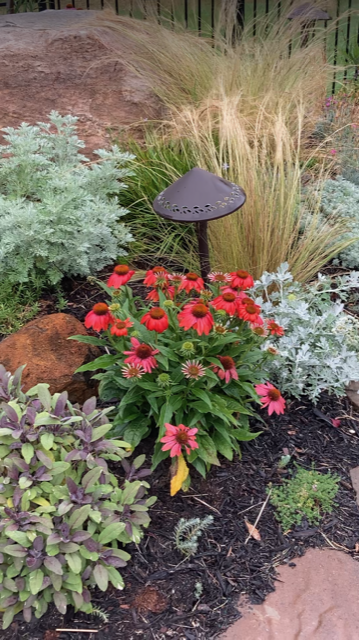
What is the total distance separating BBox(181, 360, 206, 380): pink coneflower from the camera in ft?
6.02

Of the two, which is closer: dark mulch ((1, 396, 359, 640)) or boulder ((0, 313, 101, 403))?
dark mulch ((1, 396, 359, 640))

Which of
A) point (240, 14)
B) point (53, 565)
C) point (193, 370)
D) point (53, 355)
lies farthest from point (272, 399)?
point (240, 14)

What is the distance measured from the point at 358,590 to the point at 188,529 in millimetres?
581

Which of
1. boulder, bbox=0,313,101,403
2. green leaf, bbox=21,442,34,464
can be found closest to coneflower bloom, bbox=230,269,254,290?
boulder, bbox=0,313,101,403

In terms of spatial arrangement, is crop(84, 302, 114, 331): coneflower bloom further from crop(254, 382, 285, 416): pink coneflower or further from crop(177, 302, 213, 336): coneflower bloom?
crop(254, 382, 285, 416): pink coneflower

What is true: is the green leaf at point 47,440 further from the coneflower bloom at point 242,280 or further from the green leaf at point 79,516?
the coneflower bloom at point 242,280

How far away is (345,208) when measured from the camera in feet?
11.6

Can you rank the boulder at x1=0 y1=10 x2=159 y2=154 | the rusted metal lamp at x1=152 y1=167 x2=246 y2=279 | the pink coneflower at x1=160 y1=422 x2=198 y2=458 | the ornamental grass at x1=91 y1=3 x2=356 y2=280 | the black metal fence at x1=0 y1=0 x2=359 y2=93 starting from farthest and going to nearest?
1. the black metal fence at x1=0 y1=0 x2=359 y2=93
2. the boulder at x1=0 y1=10 x2=159 y2=154
3. the ornamental grass at x1=91 y1=3 x2=356 y2=280
4. the rusted metal lamp at x1=152 y1=167 x2=246 y2=279
5. the pink coneflower at x1=160 y1=422 x2=198 y2=458

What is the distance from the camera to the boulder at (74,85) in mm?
4148

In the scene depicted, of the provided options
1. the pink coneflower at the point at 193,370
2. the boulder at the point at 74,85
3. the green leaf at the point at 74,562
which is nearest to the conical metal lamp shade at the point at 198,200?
the pink coneflower at the point at 193,370

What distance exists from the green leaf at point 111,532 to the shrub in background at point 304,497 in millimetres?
653

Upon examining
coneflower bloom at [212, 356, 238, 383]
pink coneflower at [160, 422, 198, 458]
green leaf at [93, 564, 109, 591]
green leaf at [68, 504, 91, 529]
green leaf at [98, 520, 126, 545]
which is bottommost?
green leaf at [93, 564, 109, 591]

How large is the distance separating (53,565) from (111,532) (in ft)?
0.63

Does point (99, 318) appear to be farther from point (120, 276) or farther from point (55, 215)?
point (55, 215)
